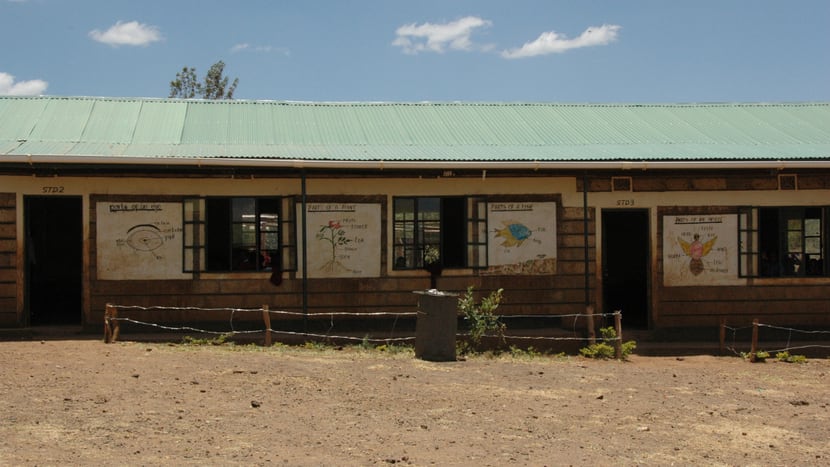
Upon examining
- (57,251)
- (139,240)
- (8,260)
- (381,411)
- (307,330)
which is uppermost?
(139,240)

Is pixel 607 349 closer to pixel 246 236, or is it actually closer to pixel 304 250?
pixel 304 250

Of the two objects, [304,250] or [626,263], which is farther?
[626,263]

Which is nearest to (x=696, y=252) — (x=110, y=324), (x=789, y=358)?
(x=789, y=358)

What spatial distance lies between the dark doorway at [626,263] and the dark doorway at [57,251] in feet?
29.9

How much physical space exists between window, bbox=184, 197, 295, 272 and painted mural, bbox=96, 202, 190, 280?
0.18 meters

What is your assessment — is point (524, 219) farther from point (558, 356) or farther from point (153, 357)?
point (153, 357)

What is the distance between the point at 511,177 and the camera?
1243 centimetres

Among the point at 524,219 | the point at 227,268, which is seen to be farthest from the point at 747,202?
the point at 227,268

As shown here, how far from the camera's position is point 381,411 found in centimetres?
740

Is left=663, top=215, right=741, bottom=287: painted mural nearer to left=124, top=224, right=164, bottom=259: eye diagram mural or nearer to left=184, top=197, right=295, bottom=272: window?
left=184, top=197, right=295, bottom=272: window

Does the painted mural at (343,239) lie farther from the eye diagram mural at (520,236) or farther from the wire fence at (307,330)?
the eye diagram mural at (520,236)

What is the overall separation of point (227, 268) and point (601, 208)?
550cm

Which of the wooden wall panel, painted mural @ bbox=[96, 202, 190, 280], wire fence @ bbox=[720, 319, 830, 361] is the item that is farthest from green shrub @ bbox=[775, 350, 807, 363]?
the wooden wall panel

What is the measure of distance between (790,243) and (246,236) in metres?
8.21
